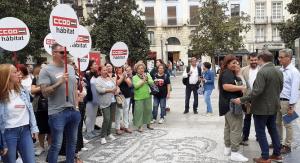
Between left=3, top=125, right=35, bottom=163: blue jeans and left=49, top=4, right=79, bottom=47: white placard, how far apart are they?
1.60 m

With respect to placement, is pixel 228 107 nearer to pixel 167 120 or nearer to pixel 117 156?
pixel 117 156

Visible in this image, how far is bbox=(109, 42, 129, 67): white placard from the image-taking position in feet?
31.7

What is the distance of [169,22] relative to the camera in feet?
185

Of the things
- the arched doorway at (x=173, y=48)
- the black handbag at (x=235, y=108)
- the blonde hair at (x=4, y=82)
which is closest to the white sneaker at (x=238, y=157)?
the black handbag at (x=235, y=108)

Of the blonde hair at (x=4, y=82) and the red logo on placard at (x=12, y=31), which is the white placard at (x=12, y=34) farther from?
the blonde hair at (x=4, y=82)

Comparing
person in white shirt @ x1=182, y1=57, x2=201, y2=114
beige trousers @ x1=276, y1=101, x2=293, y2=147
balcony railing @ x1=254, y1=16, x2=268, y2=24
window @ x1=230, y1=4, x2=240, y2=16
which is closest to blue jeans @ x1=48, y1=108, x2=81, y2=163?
beige trousers @ x1=276, y1=101, x2=293, y2=147

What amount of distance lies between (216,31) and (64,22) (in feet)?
98.7

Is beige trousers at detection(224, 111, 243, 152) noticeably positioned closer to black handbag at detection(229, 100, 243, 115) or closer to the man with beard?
black handbag at detection(229, 100, 243, 115)

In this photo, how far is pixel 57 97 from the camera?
5.91 metres

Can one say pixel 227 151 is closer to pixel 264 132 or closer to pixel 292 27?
pixel 264 132

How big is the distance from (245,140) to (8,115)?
16.3ft

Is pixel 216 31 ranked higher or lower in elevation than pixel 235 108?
higher

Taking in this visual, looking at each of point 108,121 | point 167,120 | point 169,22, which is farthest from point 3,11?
point 169,22

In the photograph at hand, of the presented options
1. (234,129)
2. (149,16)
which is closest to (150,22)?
(149,16)
